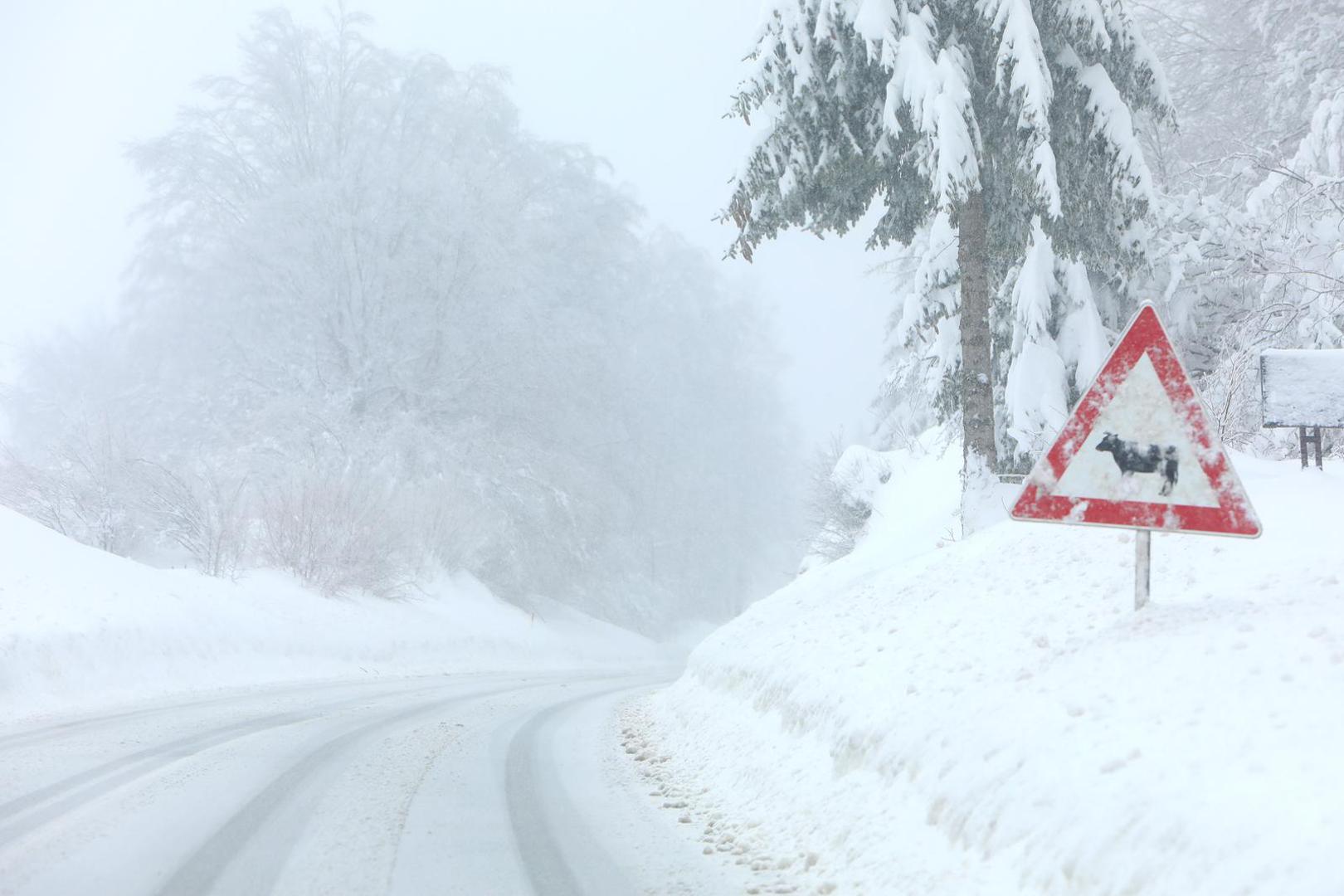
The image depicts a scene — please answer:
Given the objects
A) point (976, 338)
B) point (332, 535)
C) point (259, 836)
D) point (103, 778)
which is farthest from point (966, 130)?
point (332, 535)

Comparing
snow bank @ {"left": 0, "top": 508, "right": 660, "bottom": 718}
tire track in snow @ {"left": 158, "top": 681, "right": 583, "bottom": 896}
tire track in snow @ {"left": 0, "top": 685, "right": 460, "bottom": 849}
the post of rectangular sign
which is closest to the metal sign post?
the post of rectangular sign

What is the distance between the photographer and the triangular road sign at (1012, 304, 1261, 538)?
534 centimetres

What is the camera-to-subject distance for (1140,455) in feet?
18.0

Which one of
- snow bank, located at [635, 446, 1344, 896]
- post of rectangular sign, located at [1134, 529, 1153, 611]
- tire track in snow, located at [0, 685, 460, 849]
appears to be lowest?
tire track in snow, located at [0, 685, 460, 849]

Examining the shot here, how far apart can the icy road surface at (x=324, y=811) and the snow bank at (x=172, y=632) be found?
181 centimetres

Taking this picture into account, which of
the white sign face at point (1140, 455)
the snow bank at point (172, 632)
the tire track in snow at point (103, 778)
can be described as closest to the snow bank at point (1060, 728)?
the white sign face at point (1140, 455)

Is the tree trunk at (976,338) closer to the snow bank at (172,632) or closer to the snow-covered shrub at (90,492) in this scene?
the snow bank at (172,632)

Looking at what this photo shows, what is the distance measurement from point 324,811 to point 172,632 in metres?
10.1

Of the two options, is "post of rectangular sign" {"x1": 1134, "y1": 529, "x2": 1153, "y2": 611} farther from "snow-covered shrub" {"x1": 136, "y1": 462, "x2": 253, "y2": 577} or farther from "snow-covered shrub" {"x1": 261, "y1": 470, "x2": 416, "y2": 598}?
"snow-covered shrub" {"x1": 261, "y1": 470, "x2": 416, "y2": 598}

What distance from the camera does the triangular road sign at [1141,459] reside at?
5340 mm

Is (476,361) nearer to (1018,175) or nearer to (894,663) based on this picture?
(1018,175)

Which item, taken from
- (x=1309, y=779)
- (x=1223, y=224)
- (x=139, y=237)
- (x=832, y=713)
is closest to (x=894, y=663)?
(x=832, y=713)

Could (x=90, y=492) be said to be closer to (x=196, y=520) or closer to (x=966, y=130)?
(x=196, y=520)

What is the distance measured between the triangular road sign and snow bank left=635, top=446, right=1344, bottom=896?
1.84 feet
